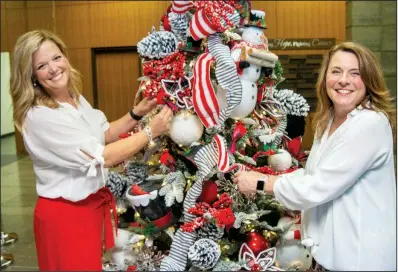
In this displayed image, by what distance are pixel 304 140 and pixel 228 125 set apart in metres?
0.37

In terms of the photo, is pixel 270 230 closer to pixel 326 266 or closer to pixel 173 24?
pixel 326 266

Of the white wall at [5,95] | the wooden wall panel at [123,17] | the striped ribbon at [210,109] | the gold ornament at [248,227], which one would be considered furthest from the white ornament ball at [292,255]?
the white wall at [5,95]

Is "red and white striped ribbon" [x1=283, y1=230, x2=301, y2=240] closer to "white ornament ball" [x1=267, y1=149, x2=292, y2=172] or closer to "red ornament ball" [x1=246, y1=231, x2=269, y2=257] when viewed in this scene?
"red ornament ball" [x1=246, y1=231, x2=269, y2=257]

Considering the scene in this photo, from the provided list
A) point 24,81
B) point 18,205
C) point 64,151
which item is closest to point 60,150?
point 64,151

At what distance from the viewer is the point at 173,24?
182 centimetres

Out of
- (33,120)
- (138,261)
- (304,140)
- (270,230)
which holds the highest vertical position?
(33,120)

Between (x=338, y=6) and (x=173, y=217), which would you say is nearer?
(x=173, y=217)

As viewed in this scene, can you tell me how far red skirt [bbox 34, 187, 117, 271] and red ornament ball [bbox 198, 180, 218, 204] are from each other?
451 mm

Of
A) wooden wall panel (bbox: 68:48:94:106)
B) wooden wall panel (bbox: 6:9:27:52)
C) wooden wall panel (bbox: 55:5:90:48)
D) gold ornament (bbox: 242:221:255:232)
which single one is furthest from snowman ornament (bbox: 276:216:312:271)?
wooden wall panel (bbox: 6:9:27:52)

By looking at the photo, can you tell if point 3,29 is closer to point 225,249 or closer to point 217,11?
point 217,11

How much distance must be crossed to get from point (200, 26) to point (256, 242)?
95 cm

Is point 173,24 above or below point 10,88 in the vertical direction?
above

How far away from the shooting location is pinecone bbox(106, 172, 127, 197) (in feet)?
6.56

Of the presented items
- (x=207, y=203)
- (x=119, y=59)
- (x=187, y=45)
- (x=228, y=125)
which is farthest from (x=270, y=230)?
(x=119, y=59)
